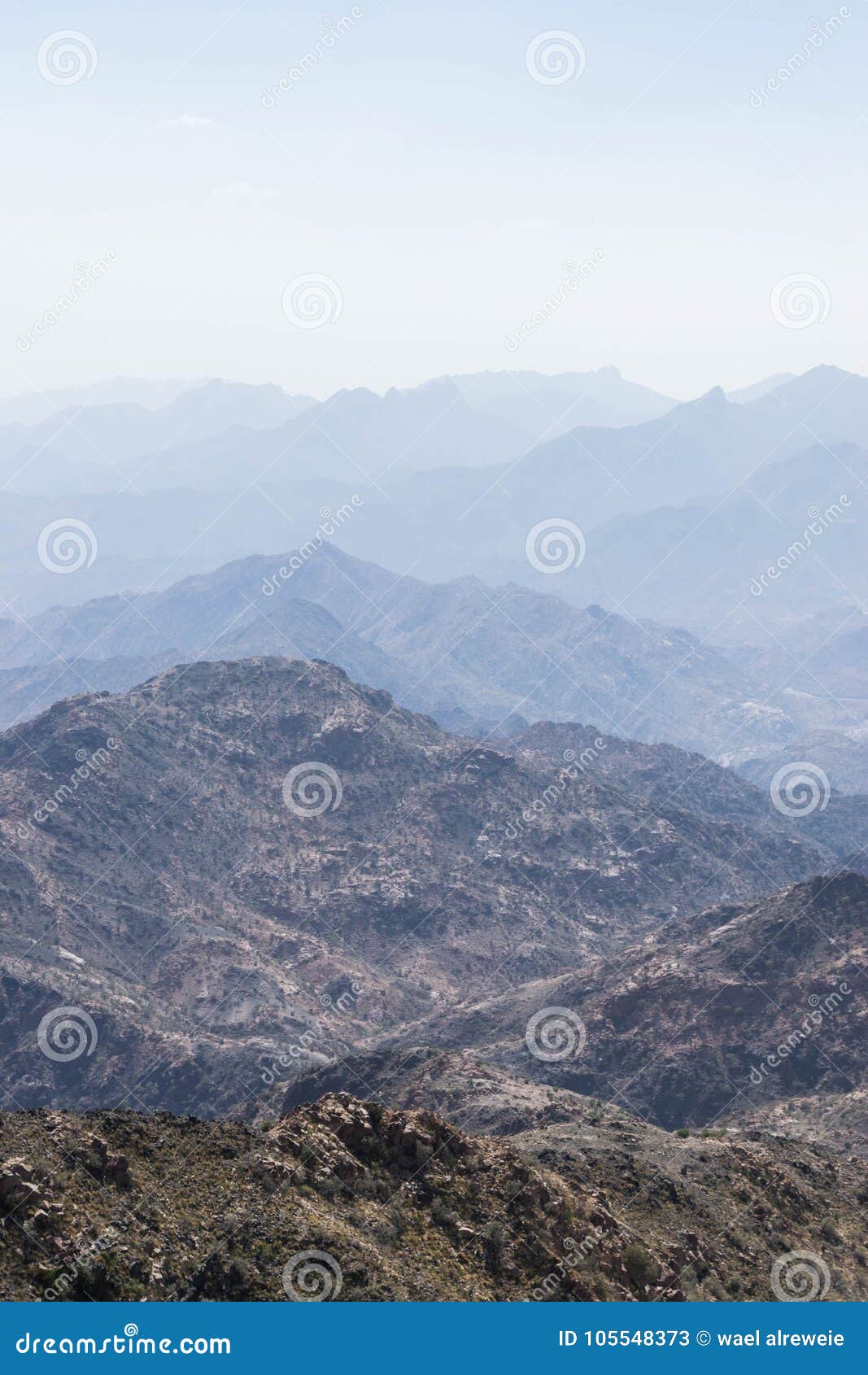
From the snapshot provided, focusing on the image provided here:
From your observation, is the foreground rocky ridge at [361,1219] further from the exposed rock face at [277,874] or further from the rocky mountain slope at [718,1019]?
the exposed rock face at [277,874]

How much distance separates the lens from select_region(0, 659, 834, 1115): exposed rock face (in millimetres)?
104062

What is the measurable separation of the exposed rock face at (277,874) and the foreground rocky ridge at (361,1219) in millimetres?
52281

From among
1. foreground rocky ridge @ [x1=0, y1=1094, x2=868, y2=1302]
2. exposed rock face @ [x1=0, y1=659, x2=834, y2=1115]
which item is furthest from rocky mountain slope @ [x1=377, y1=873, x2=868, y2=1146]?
foreground rocky ridge @ [x1=0, y1=1094, x2=868, y2=1302]

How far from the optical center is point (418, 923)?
134 meters

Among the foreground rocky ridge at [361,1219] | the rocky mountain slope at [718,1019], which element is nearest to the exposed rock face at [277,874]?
the rocky mountain slope at [718,1019]

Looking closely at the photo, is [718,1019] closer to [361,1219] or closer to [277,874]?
[277,874]

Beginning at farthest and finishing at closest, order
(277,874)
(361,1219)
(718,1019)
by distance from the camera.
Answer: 1. (277,874)
2. (718,1019)
3. (361,1219)

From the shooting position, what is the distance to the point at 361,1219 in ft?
111

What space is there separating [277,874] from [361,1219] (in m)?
104

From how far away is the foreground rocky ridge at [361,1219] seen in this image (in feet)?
97.3

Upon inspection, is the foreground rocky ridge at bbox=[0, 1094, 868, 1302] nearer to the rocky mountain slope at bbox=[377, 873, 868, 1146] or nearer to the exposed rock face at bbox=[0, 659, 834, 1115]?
the rocky mountain slope at bbox=[377, 873, 868, 1146]

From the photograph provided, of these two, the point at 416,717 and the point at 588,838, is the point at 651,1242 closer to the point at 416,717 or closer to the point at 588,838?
the point at 588,838

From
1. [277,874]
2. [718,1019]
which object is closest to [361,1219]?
[718,1019]

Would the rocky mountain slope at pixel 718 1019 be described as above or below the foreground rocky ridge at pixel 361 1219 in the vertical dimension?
above
